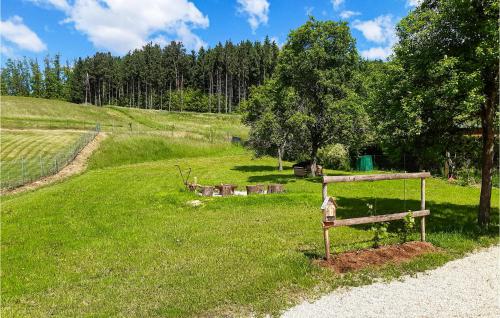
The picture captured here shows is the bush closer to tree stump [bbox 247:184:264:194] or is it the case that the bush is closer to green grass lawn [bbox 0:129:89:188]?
tree stump [bbox 247:184:264:194]

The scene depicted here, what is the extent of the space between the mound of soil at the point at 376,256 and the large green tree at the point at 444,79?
4.99m


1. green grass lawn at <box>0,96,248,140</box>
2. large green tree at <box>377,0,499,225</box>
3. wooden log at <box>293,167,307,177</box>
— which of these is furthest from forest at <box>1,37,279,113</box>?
large green tree at <box>377,0,499,225</box>

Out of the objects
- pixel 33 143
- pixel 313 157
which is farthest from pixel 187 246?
pixel 33 143

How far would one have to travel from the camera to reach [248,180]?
117ft

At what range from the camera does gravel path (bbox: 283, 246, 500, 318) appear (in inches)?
327

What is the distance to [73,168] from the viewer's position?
1781 inches

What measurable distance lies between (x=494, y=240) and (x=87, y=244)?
47.9 ft

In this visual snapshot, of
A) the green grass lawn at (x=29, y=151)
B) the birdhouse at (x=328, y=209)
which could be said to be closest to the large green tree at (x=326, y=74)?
the birdhouse at (x=328, y=209)

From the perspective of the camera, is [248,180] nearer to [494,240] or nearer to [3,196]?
[3,196]

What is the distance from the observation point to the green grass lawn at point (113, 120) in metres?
73.5

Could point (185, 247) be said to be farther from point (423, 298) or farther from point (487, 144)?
point (487, 144)

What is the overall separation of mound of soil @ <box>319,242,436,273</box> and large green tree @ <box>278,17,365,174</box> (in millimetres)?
20351

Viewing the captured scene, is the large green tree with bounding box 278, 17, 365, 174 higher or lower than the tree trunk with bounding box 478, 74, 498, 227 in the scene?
higher

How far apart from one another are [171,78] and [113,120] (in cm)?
5619
